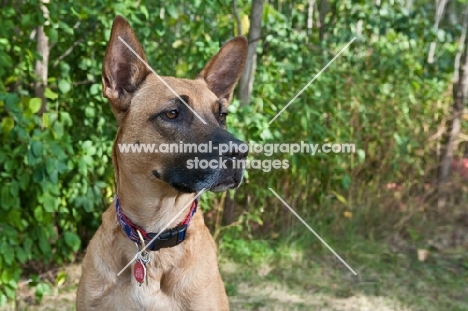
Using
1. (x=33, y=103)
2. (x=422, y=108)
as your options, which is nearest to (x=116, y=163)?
(x=33, y=103)

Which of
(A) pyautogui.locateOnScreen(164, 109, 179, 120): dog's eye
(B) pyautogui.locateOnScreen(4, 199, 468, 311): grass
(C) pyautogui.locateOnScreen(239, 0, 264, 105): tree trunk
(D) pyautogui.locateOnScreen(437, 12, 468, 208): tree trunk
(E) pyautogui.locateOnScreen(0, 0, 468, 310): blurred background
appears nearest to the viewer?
(A) pyautogui.locateOnScreen(164, 109, 179, 120): dog's eye

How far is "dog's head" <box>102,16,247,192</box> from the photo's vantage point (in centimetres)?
271

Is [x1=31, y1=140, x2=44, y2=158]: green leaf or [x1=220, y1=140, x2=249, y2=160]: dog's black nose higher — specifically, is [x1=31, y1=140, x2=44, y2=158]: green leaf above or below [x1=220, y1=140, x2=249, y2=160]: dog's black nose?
below

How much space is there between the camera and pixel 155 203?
2.84 meters

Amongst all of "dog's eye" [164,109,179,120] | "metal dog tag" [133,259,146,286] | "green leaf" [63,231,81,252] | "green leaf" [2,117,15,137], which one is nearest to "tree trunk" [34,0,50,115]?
"green leaf" [2,117,15,137]

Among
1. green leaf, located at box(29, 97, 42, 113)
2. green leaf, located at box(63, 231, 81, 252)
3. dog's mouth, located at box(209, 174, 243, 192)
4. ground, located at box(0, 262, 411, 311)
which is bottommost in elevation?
ground, located at box(0, 262, 411, 311)

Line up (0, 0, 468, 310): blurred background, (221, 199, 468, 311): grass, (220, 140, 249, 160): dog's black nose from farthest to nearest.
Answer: (221, 199, 468, 311): grass → (0, 0, 468, 310): blurred background → (220, 140, 249, 160): dog's black nose

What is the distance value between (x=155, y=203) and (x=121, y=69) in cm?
78

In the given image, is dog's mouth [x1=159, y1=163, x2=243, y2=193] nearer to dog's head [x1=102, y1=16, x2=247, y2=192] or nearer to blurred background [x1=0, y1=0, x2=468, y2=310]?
dog's head [x1=102, y1=16, x2=247, y2=192]

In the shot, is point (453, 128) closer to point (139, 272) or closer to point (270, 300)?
point (270, 300)

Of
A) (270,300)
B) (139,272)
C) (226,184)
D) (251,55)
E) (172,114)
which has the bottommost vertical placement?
(270,300)

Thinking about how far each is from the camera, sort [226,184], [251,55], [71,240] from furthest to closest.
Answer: [251,55] → [71,240] → [226,184]

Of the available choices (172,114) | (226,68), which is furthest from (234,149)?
(226,68)

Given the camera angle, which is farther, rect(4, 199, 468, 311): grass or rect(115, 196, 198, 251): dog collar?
rect(4, 199, 468, 311): grass
